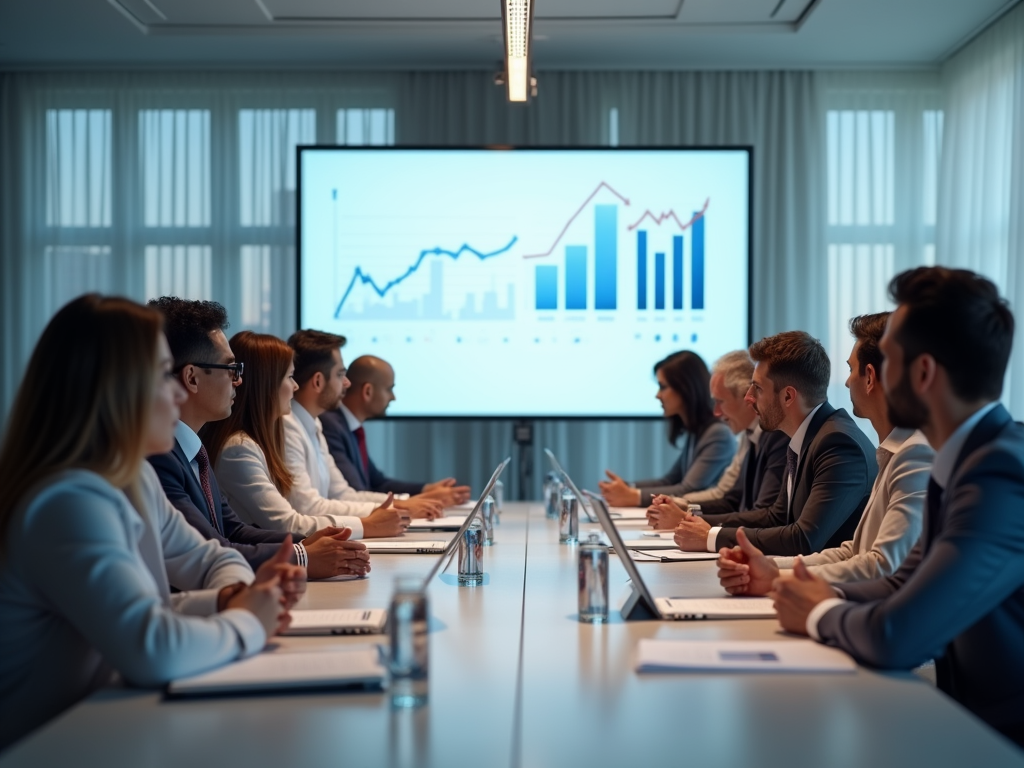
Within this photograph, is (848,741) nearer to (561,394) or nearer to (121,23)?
(561,394)

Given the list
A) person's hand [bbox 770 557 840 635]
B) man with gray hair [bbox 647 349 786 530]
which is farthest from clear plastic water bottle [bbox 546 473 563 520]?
person's hand [bbox 770 557 840 635]

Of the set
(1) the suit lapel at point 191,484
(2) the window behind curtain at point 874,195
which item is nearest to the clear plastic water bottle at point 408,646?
(1) the suit lapel at point 191,484

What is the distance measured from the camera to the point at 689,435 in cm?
579

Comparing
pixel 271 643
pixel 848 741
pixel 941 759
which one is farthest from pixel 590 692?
pixel 271 643

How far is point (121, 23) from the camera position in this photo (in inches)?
247

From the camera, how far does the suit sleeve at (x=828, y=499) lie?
312 centimetres

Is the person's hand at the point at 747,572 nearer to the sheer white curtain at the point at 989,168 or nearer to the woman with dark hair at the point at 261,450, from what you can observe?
the woman with dark hair at the point at 261,450

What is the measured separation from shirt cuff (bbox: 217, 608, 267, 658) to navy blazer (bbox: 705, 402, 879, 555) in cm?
176

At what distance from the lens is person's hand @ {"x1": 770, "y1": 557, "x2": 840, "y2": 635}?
2.02 metres

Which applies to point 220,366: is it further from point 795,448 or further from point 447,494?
point 447,494

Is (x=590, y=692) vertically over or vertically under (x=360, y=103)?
under

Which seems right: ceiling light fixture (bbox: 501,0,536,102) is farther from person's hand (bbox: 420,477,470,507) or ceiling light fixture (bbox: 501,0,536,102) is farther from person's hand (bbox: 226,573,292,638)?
person's hand (bbox: 226,573,292,638)

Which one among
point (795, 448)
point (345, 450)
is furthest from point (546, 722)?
point (345, 450)

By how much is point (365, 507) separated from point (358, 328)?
90.1 inches
